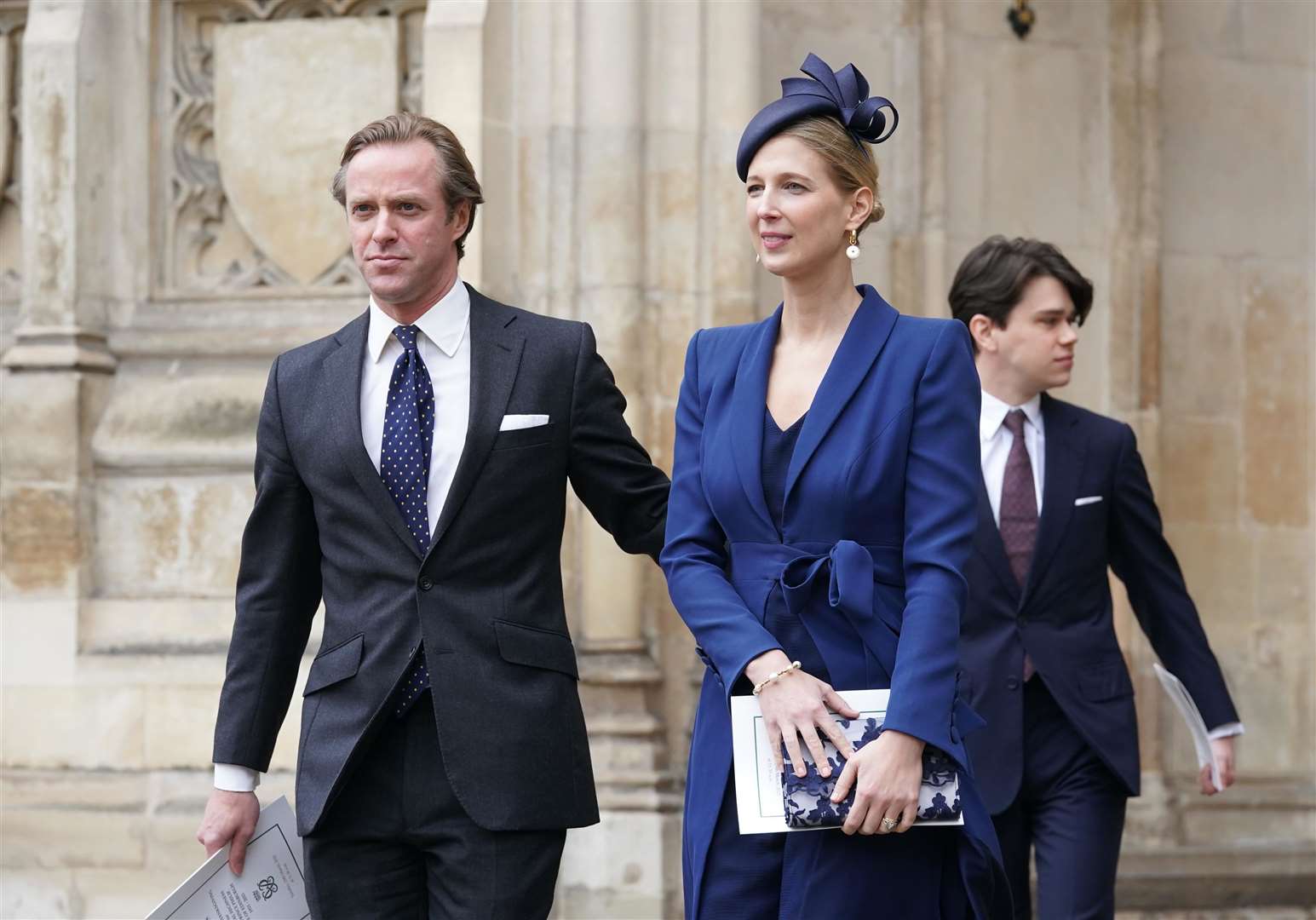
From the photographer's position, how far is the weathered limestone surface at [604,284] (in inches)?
238

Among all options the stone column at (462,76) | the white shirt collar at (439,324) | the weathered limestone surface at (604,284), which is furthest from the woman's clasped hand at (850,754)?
the stone column at (462,76)

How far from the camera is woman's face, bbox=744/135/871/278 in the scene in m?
3.01

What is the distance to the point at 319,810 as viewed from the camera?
3176 millimetres

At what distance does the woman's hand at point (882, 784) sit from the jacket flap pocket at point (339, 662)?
2.92 feet

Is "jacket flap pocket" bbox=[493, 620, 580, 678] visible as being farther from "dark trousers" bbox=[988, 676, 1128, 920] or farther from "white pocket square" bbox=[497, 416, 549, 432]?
"dark trousers" bbox=[988, 676, 1128, 920]

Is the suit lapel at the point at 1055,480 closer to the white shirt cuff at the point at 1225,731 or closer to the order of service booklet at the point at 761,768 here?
the white shirt cuff at the point at 1225,731

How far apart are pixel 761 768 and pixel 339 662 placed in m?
0.80

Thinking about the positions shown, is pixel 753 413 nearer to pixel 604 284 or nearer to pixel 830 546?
pixel 830 546

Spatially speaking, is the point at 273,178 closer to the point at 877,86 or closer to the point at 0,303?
the point at 0,303

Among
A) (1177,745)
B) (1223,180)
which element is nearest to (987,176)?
(1223,180)

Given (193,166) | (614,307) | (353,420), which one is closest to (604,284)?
(614,307)

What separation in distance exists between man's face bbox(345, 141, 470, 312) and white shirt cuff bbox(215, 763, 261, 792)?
2.85 feet

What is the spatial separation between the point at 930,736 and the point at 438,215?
124 centimetres

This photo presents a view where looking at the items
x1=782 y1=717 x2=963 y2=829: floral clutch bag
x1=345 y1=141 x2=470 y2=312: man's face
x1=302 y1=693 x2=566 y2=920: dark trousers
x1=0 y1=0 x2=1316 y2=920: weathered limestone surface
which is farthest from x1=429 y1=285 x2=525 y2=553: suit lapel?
x1=0 y1=0 x2=1316 y2=920: weathered limestone surface
